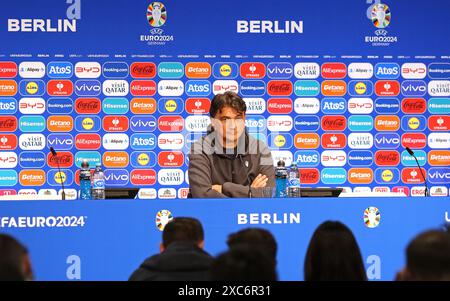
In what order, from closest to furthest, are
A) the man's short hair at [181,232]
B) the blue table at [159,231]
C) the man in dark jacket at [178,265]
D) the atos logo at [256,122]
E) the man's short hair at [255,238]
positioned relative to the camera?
the man in dark jacket at [178,265] < the man's short hair at [255,238] < the man's short hair at [181,232] < the blue table at [159,231] < the atos logo at [256,122]

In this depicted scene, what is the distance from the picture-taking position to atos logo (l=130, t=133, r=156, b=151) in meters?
7.42

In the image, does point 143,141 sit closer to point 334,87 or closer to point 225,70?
point 225,70

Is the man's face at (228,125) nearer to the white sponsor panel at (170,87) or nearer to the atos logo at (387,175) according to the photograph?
the white sponsor panel at (170,87)

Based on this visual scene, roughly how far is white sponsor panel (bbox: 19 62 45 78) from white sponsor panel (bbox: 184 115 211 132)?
5.12 ft

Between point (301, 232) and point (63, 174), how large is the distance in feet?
11.8

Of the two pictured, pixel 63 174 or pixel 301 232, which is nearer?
pixel 301 232

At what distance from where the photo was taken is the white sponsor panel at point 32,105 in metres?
7.33

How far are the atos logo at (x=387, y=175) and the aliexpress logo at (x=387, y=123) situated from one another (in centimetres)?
43

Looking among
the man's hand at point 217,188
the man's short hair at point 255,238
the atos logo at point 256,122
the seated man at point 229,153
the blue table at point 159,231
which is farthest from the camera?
the atos logo at point 256,122

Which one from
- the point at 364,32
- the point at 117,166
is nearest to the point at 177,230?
the point at 117,166

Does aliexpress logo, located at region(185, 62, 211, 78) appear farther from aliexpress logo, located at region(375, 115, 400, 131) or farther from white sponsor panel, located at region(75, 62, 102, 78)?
aliexpress logo, located at region(375, 115, 400, 131)

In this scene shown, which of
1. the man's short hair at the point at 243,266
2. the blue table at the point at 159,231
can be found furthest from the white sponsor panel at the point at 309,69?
the man's short hair at the point at 243,266
